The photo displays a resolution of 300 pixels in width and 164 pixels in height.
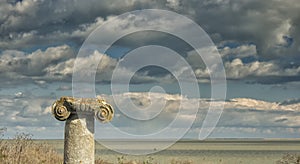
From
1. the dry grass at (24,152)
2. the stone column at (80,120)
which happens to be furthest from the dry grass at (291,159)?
the stone column at (80,120)

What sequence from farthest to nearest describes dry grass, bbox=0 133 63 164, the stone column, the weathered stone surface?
dry grass, bbox=0 133 63 164
the weathered stone surface
the stone column

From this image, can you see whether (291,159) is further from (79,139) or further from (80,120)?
(80,120)

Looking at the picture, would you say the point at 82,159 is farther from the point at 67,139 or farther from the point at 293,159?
the point at 293,159

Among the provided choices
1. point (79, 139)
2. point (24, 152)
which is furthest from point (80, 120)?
point (24, 152)

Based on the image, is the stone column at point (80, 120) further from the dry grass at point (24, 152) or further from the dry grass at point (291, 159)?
the dry grass at point (291, 159)

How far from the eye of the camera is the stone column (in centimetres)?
1273

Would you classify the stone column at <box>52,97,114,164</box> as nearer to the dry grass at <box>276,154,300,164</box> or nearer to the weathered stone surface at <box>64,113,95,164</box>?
the weathered stone surface at <box>64,113,95,164</box>

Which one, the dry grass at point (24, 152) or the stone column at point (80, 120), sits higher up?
the dry grass at point (24, 152)

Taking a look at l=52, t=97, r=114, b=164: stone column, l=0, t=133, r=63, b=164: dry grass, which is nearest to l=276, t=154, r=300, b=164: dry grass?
l=0, t=133, r=63, b=164: dry grass

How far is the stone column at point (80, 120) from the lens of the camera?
12734mm

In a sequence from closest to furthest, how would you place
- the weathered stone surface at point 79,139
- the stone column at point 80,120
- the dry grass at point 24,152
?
1. the stone column at point 80,120
2. the weathered stone surface at point 79,139
3. the dry grass at point 24,152

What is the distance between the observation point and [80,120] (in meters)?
12.9

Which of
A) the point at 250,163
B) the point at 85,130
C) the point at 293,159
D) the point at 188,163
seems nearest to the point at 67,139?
the point at 85,130

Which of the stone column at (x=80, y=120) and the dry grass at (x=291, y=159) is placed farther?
the dry grass at (x=291, y=159)
